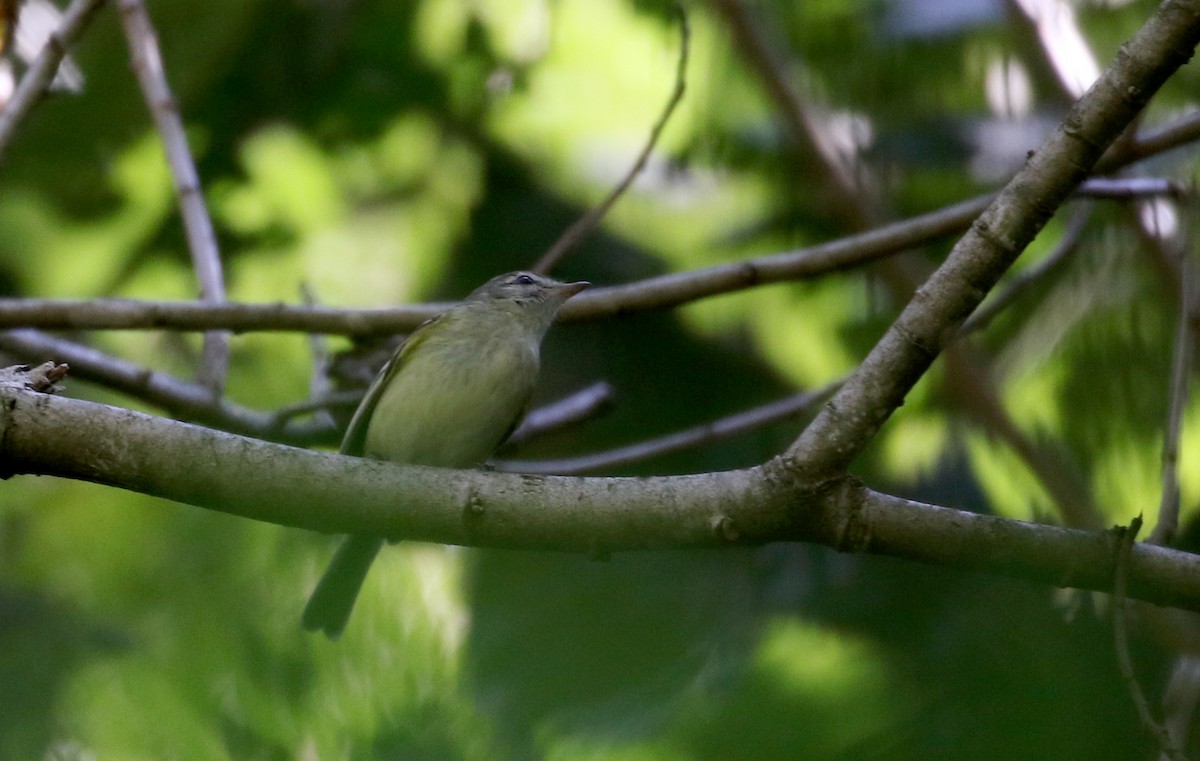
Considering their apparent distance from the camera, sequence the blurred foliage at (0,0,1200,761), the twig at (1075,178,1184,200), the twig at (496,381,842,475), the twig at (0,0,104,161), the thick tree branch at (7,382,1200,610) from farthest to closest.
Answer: the twig at (496,381,842,475)
the twig at (1075,178,1184,200)
the twig at (0,0,104,161)
the thick tree branch at (7,382,1200,610)
the blurred foliage at (0,0,1200,761)

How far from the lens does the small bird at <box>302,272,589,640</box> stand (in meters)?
4.76

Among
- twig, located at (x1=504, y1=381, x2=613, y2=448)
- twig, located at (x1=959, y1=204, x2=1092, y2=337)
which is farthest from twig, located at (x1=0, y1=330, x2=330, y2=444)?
twig, located at (x1=959, y1=204, x2=1092, y2=337)

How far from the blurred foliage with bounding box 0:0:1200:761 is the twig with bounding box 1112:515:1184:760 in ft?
0.17

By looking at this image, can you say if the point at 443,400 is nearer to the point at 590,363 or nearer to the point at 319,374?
the point at 319,374

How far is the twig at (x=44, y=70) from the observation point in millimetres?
4027

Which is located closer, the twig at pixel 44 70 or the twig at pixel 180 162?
the twig at pixel 44 70

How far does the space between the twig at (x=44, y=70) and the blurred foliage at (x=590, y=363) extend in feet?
4.21

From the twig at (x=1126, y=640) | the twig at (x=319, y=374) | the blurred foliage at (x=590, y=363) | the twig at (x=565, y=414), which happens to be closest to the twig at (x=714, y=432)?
the twig at (x=565, y=414)

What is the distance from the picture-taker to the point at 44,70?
403 centimetres

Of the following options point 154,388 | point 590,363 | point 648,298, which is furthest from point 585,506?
point 590,363

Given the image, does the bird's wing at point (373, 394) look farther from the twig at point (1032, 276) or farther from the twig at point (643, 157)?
the twig at point (1032, 276)

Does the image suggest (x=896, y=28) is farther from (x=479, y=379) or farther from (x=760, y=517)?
(x=760, y=517)

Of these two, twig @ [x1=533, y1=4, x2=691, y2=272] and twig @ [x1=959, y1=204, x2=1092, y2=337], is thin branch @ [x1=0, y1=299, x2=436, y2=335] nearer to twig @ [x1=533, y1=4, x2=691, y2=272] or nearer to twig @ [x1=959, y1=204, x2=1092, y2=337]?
twig @ [x1=533, y1=4, x2=691, y2=272]

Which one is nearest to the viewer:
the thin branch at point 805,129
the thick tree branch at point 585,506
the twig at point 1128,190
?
the thick tree branch at point 585,506
